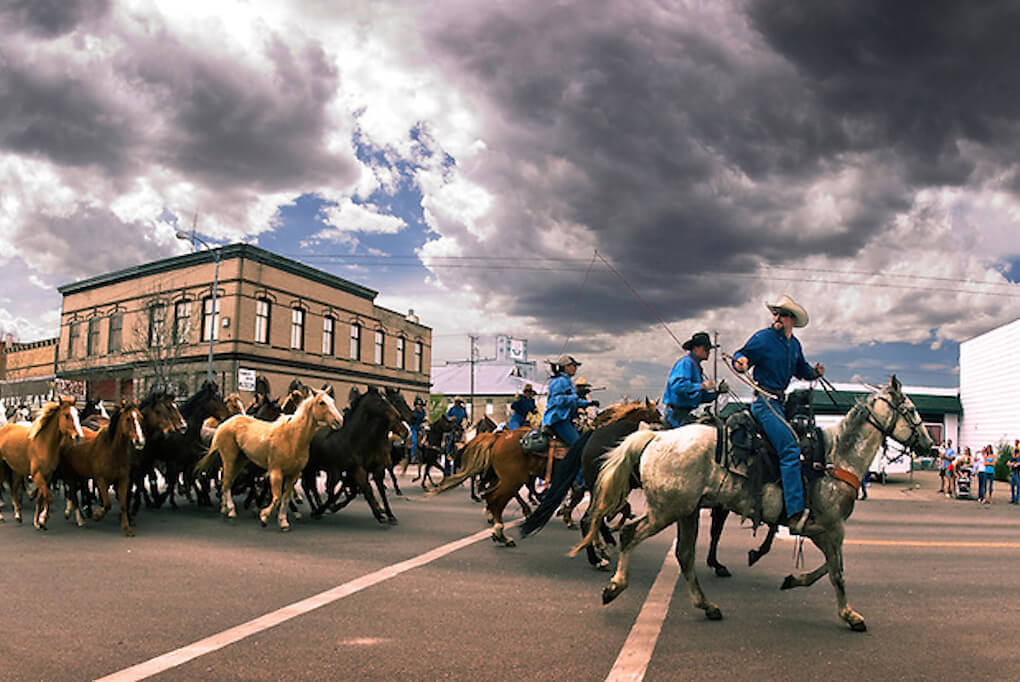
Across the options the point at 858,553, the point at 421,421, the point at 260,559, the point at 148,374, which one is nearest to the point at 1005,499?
the point at 858,553

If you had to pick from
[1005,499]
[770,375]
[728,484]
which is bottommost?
[1005,499]

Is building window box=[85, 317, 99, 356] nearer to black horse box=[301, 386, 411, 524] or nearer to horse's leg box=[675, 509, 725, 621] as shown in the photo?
black horse box=[301, 386, 411, 524]

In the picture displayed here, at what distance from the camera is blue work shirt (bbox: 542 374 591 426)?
30.7ft

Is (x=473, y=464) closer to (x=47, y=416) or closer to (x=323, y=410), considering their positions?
(x=323, y=410)

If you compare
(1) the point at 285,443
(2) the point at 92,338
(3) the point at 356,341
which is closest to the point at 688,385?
(1) the point at 285,443

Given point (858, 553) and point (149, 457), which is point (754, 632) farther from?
point (149, 457)

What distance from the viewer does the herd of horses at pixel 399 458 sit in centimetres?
604

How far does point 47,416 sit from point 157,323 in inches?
1148

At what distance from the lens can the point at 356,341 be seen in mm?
47438

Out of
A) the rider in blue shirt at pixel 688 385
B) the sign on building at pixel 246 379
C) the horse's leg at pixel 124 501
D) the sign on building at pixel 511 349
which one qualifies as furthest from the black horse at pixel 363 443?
the sign on building at pixel 511 349

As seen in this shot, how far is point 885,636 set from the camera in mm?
5398

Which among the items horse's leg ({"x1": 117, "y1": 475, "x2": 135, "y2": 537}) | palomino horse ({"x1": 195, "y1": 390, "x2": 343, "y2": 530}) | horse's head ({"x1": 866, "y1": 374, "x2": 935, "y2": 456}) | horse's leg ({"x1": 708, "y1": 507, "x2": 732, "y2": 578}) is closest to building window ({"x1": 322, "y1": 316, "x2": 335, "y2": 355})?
palomino horse ({"x1": 195, "y1": 390, "x2": 343, "y2": 530})

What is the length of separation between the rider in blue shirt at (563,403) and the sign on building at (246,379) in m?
28.1

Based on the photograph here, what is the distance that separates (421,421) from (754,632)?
19.6 meters
